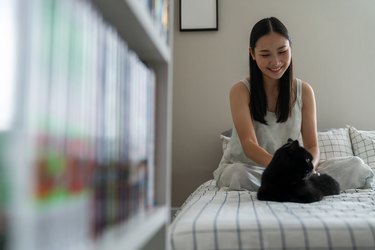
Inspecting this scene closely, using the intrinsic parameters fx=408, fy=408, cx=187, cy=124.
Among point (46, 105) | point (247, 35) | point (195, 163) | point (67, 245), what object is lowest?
point (195, 163)

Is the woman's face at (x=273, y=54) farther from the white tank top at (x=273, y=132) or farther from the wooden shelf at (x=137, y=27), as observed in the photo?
the wooden shelf at (x=137, y=27)

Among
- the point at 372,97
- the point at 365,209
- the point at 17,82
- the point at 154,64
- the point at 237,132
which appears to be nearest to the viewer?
the point at 17,82

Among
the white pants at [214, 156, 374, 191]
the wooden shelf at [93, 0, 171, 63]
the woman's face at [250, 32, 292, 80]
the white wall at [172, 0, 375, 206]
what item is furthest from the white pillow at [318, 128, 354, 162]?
the wooden shelf at [93, 0, 171, 63]

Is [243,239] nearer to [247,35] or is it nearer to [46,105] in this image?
[46,105]

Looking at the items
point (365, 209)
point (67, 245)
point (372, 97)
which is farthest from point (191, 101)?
point (67, 245)

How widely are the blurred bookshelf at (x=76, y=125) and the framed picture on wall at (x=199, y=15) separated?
178 centimetres

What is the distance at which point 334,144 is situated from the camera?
2.10m

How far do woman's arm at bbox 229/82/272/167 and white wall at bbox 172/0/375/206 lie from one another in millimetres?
702

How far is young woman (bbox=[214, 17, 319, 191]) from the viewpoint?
5.41 ft

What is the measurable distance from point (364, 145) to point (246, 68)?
79cm

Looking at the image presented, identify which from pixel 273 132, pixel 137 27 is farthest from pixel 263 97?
pixel 137 27

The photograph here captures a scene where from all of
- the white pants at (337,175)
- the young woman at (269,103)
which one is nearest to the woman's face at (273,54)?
the young woman at (269,103)

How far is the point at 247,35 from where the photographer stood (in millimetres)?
2455

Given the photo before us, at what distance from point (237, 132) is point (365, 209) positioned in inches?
28.0
